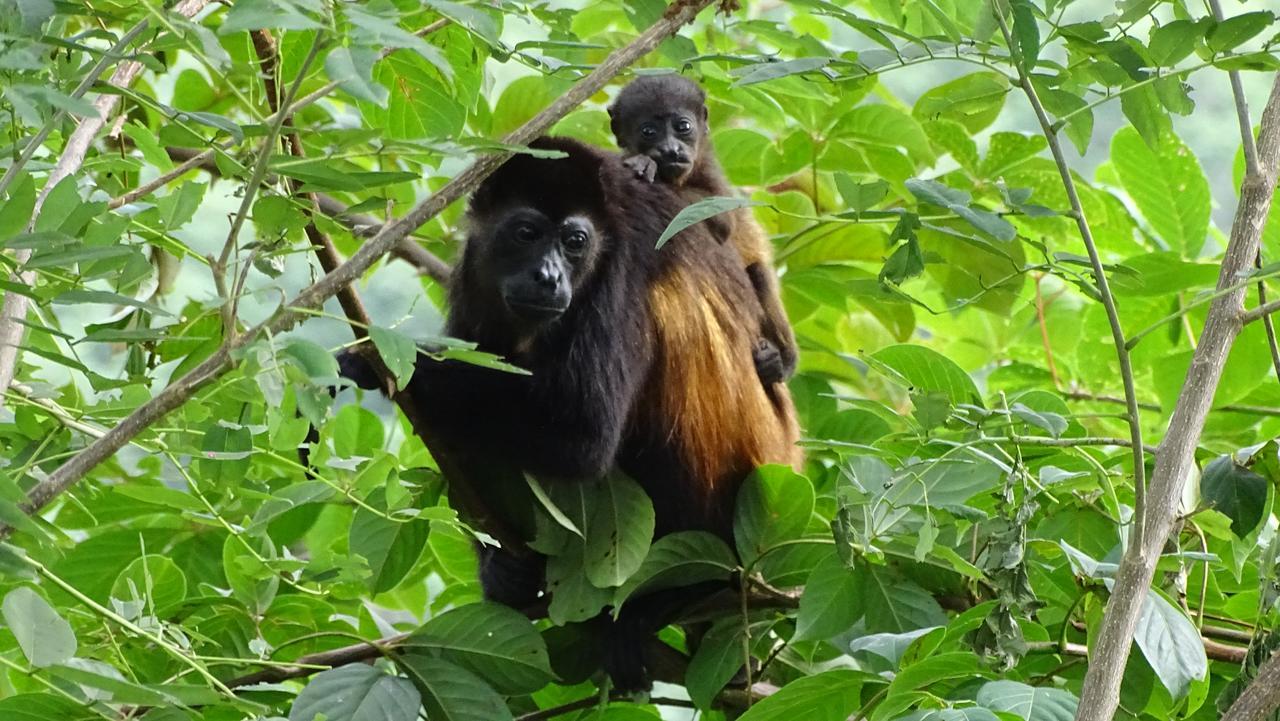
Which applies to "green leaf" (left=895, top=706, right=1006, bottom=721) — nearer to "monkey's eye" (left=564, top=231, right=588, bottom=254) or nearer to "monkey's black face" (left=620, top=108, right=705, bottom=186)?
"monkey's eye" (left=564, top=231, right=588, bottom=254)

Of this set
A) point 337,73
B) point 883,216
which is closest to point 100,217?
point 337,73

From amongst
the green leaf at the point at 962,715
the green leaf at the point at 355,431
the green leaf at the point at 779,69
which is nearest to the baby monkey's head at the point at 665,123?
the green leaf at the point at 355,431

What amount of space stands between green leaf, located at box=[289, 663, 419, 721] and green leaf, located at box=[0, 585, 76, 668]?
650 millimetres

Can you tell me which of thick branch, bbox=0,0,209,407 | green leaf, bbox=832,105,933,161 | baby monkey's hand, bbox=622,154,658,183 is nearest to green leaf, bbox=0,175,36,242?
thick branch, bbox=0,0,209,407

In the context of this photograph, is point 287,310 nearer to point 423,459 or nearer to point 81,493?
point 81,493

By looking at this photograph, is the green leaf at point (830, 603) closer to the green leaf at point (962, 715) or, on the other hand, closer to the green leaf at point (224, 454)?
the green leaf at point (962, 715)

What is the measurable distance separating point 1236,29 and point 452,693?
1.55m

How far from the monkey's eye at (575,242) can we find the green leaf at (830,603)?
108cm

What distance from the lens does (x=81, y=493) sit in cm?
225

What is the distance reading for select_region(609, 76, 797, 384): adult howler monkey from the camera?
3.76m

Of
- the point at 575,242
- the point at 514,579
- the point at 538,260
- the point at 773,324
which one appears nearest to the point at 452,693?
the point at 514,579

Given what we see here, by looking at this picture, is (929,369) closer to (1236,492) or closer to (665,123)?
(1236,492)

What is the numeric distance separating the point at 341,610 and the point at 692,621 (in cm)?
74

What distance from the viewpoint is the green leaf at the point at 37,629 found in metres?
1.40
